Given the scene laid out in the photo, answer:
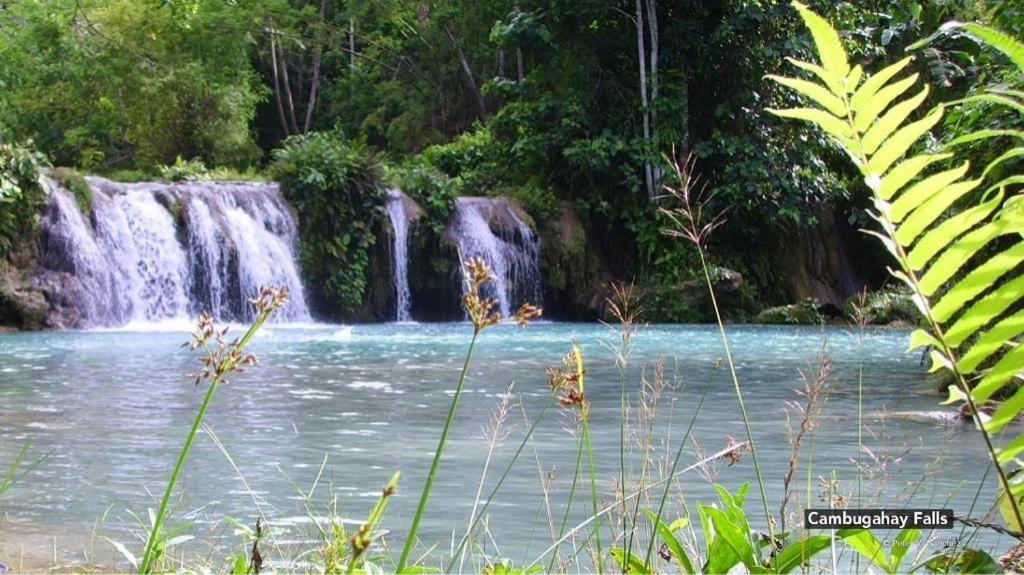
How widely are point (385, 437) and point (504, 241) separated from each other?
14.6 metres

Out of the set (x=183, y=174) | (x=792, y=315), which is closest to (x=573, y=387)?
(x=792, y=315)

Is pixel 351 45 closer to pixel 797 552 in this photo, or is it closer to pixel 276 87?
pixel 276 87

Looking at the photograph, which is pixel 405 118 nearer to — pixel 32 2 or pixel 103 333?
pixel 32 2

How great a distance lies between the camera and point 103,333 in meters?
16.0

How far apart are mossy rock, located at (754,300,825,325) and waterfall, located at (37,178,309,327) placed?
7.62 m

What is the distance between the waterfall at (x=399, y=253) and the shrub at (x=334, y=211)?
0.30 meters

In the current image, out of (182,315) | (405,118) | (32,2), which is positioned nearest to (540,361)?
(182,315)

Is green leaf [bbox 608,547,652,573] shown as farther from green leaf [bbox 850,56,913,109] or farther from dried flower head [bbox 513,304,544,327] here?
green leaf [bbox 850,56,913,109]

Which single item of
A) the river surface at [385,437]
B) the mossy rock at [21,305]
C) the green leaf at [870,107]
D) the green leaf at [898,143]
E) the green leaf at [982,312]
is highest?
the green leaf at [870,107]

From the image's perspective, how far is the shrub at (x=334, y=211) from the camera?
2019 cm

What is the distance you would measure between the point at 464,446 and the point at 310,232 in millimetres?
14404

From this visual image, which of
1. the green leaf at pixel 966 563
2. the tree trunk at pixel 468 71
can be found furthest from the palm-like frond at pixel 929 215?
the tree trunk at pixel 468 71

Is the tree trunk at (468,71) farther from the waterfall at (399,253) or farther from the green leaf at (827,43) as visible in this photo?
the green leaf at (827,43)

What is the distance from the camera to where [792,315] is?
20000 millimetres
